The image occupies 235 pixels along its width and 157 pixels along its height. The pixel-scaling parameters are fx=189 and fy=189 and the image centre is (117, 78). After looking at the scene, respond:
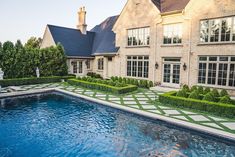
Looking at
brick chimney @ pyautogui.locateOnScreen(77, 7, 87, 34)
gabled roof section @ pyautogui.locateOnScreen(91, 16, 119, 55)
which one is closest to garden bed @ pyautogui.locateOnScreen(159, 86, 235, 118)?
gabled roof section @ pyautogui.locateOnScreen(91, 16, 119, 55)

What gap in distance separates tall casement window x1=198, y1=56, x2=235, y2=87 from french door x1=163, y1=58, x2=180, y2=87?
6.45ft

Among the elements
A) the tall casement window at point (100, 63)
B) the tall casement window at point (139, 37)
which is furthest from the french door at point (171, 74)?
the tall casement window at point (100, 63)

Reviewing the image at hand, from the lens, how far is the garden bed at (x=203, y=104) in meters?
9.83

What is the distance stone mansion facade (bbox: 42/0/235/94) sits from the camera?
14.1 m

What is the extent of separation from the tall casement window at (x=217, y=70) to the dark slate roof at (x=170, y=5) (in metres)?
5.17

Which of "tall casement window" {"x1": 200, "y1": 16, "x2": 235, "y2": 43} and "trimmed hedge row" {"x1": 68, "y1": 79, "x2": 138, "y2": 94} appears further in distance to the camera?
"trimmed hedge row" {"x1": 68, "y1": 79, "x2": 138, "y2": 94}

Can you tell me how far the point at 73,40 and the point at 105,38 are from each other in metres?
4.68

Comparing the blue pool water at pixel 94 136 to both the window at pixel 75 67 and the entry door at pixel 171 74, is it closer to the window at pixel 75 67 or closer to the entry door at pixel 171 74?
the entry door at pixel 171 74

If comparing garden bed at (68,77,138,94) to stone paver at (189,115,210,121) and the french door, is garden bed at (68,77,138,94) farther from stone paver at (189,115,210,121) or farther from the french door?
stone paver at (189,115,210,121)

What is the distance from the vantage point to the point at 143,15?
18969 millimetres

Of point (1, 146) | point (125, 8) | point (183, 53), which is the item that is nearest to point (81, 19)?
point (125, 8)

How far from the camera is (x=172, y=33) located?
17000mm

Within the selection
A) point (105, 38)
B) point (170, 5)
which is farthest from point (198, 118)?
point (105, 38)

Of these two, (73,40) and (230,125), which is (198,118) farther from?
(73,40)
